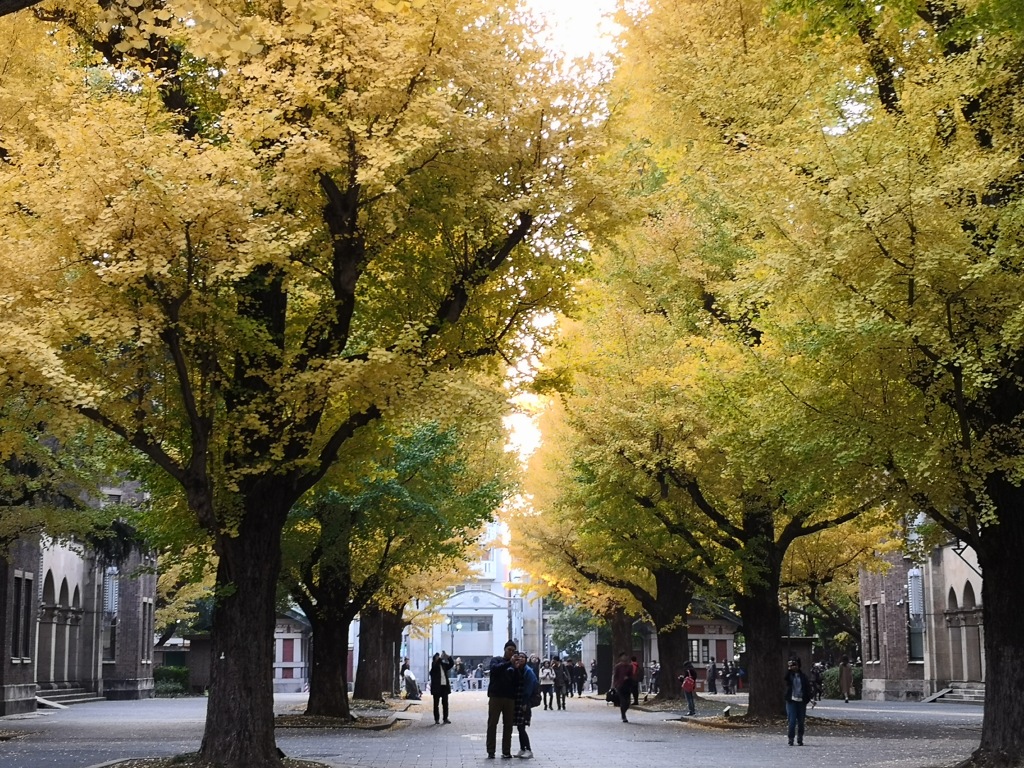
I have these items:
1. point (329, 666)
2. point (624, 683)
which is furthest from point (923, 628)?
point (329, 666)

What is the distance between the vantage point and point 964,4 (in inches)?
575

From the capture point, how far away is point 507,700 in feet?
66.0

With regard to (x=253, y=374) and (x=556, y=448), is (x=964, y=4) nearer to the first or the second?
(x=253, y=374)

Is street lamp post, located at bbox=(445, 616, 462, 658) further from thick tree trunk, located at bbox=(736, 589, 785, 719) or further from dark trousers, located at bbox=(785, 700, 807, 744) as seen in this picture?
dark trousers, located at bbox=(785, 700, 807, 744)

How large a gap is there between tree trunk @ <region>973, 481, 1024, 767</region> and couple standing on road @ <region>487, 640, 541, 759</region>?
279 inches

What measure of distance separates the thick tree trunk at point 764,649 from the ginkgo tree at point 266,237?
1412 cm

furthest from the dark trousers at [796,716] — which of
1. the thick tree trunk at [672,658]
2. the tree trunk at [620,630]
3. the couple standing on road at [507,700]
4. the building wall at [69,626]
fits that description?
the tree trunk at [620,630]

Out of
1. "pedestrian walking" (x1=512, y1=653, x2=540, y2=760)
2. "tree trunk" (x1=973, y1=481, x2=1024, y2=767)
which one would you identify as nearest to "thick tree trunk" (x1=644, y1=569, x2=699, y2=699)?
"pedestrian walking" (x1=512, y1=653, x2=540, y2=760)

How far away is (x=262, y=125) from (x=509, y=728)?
1033 cm

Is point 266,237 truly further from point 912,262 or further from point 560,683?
point 560,683

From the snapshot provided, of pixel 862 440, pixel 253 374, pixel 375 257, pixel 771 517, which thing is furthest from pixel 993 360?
pixel 771 517

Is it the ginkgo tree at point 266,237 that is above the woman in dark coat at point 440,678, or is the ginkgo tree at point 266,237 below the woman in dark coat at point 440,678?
above

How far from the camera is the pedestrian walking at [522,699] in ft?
67.7

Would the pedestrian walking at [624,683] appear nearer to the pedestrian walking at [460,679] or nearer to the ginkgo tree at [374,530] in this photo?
the ginkgo tree at [374,530]
